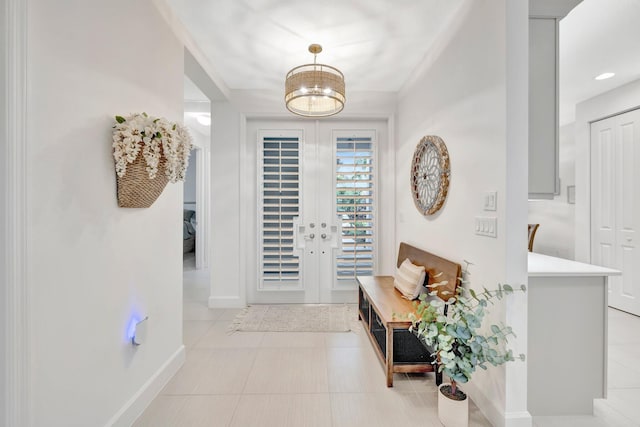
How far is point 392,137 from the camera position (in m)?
3.64

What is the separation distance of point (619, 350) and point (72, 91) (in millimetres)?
4102

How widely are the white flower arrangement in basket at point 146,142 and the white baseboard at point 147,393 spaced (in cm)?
124

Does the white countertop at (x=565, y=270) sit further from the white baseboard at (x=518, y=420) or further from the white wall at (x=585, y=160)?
the white wall at (x=585, y=160)

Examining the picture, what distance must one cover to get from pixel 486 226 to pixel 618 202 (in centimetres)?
304

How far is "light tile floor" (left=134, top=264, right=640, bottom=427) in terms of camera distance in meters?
1.71

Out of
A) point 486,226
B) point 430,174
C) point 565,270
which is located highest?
point 430,174

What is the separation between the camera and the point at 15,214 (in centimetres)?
102

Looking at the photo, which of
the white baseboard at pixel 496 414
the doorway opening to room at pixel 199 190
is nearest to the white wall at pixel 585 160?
the white baseboard at pixel 496 414

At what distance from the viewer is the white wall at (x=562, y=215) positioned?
447 centimetres

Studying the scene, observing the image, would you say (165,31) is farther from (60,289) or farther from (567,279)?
(567,279)

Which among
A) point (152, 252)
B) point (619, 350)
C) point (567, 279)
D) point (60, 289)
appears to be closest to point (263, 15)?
point (152, 252)

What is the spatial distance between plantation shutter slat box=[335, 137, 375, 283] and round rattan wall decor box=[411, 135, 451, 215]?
83 cm

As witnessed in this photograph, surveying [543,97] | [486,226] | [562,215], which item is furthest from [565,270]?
[562,215]

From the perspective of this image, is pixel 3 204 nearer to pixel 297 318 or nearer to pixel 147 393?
pixel 147 393
